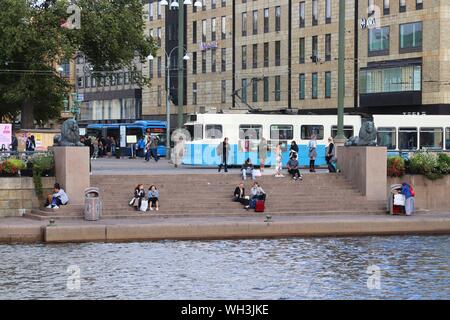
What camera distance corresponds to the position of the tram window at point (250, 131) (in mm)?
59188

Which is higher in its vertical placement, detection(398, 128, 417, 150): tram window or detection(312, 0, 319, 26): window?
detection(312, 0, 319, 26): window

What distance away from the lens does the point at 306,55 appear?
94.5 m

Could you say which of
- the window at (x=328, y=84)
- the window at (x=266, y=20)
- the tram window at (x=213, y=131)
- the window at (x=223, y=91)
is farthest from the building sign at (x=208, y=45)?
the tram window at (x=213, y=131)

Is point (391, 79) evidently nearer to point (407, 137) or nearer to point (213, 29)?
point (407, 137)

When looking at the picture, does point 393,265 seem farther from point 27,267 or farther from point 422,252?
point 27,267

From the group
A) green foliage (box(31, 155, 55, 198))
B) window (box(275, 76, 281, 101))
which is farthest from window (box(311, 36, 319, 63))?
green foliage (box(31, 155, 55, 198))

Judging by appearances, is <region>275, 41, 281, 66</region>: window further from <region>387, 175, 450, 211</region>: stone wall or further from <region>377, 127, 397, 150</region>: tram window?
<region>387, 175, 450, 211</region>: stone wall

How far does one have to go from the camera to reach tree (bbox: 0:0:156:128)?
64.8m

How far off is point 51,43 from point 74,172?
89.4ft

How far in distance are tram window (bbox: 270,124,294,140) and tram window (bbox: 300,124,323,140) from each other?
607mm

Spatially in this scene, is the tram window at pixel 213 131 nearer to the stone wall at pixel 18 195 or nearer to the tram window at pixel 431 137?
the tram window at pixel 431 137

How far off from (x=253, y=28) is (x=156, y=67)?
62.8ft

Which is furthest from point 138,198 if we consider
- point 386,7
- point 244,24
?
point 244,24

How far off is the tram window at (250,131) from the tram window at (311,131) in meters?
2.54
